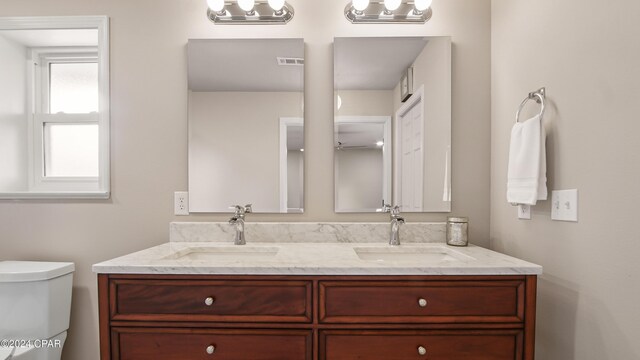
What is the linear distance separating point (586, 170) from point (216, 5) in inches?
68.4

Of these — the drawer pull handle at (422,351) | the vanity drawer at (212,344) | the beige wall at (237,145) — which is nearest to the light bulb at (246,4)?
the beige wall at (237,145)

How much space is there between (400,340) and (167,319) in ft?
2.74

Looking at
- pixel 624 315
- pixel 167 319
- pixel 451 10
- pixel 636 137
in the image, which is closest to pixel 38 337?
pixel 167 319

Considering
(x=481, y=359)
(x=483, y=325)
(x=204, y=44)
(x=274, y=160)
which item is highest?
(x=204, y=44)

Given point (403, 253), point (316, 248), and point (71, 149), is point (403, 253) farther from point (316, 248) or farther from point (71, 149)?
point (71, 149)

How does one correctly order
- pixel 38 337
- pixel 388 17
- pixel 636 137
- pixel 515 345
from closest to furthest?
pixel 636 137, pixel 515 345, pixel 38 337, pixel 388 17

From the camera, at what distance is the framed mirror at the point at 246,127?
61.2 inches

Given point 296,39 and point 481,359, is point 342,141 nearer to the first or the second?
point 296,39

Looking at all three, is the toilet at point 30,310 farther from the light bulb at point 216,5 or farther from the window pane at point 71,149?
the light bulb at point 216,5

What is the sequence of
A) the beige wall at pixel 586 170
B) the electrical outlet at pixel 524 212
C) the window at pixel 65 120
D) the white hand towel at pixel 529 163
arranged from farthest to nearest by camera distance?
the window at pixel 65 120
the electrical outlet at pixel 524 212
the white hand towel at pixel 529 163
the beige wall at pixel 586 170

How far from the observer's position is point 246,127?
1557mm

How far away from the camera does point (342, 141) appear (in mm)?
1563

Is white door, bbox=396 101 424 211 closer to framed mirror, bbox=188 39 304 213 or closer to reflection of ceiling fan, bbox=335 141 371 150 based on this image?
reflection of ceiling fan, bbox=335 141 371 150

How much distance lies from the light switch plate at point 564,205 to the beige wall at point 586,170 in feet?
0.08
